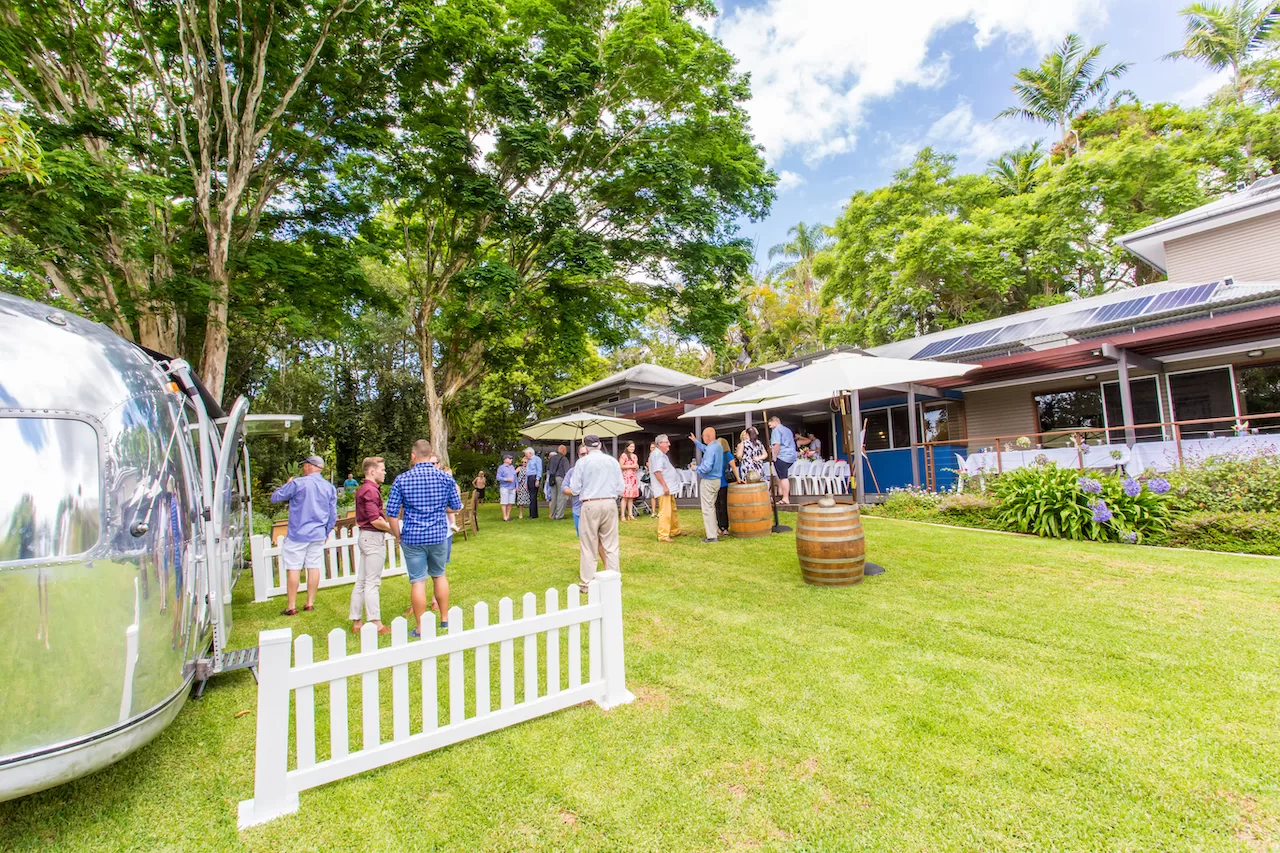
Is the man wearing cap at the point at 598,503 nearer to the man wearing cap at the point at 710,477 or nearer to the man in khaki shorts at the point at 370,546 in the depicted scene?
the man in khaki shorts at the point at 370,546

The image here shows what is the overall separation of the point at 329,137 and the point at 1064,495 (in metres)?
14.2

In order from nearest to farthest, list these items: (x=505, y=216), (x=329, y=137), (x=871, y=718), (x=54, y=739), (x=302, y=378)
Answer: (x=54, y=739)
(x=871, y=718)
(x=329, y=137)
(x=505, y=216)
(x=302, y=378)

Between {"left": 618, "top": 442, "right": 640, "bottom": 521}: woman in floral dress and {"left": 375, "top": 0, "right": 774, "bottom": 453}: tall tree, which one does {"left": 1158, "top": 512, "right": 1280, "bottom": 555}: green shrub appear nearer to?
{"left": 618, "top": 442, "right": 640, "bottom": 521}: woman in floral dress

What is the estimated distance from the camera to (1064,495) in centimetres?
774

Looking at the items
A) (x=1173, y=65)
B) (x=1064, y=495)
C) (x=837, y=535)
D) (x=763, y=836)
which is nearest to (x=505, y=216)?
(x=837, y=535)

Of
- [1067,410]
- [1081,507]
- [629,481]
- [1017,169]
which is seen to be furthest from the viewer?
[1017,169]

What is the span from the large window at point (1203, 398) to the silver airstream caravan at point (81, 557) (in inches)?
624

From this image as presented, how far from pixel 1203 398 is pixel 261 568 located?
17112 millimetres

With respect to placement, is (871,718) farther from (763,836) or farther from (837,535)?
(837,535)

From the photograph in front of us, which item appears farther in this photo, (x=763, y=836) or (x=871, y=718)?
(x=871, y=718)

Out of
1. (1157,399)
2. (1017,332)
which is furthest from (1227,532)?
(1017,332)

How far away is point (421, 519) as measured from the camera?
461 cm

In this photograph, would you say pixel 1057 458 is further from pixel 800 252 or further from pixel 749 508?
pixel 800 252

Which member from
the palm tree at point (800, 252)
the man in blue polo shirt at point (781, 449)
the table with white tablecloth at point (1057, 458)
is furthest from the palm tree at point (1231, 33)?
the man in blue polo shirt at point (781, 449)
